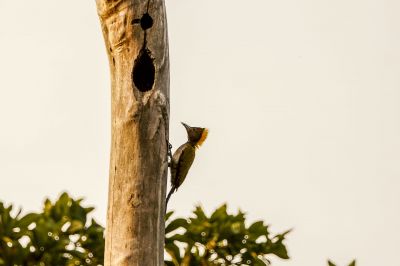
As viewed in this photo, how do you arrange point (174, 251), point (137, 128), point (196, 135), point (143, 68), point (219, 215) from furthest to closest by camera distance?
point (196, 135) → point (219, 215) → point (174, 251) → point (143, 68) → point (137, 128)

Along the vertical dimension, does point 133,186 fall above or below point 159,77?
below

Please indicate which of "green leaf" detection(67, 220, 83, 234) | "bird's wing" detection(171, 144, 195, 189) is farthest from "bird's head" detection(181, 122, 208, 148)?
"green leaf" detection(67, 220, 83, 234)

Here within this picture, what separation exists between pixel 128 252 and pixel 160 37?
1371 mm

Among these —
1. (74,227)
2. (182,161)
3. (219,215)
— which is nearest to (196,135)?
(182,161)

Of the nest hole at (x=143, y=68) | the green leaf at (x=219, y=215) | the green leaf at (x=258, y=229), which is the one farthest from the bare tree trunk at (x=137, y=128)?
the green leaf at (x=258, y=229)

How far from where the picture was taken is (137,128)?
619 cm

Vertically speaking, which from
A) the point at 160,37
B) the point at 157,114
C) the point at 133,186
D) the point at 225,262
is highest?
the point at 160,37

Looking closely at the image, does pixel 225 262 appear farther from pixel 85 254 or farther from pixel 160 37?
pixel 160 37

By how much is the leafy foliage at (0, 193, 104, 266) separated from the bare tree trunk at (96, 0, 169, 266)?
409 mm

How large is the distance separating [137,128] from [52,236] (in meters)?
0.95

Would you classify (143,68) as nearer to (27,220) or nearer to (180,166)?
(180,166)

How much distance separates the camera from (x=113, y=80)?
21.0 feet

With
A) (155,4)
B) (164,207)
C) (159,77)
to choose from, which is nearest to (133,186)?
(164,207)

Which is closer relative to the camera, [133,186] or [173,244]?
[133,186]
